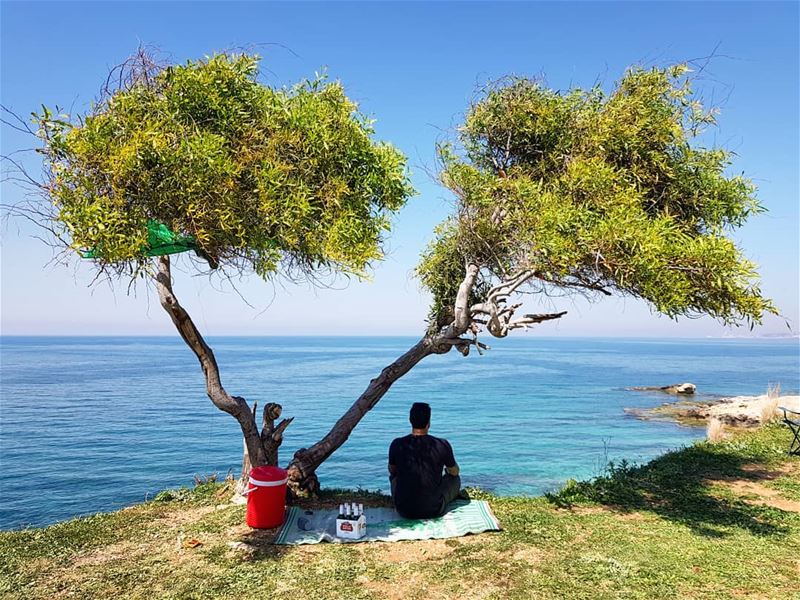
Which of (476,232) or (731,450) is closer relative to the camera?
(476,232)

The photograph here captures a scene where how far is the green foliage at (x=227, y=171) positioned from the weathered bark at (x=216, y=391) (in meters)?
0.99

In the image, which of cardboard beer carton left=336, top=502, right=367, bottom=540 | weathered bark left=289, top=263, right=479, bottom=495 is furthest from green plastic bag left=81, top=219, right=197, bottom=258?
cardboard beer carton left=336, top=502, right=367, bottom=540

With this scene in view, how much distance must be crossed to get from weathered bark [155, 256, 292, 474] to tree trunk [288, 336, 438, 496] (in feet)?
1.63

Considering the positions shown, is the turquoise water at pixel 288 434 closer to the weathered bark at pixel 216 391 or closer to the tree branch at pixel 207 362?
the weathered bark at pixel 216 391

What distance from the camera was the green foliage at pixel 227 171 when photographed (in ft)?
21.6

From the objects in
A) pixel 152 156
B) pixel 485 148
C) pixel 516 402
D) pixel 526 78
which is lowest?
pixel 516 402

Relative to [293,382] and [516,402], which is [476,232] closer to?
[516,402]

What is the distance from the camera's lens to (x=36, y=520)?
17469 millimetres

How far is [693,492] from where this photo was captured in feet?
32.8

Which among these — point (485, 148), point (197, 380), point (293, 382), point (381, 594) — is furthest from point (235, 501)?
point (197, 380)

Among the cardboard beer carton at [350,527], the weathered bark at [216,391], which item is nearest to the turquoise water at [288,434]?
the weathered bark at [216,391]

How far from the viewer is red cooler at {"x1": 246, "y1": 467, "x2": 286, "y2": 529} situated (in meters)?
7.97

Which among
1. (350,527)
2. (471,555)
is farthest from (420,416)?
(471,555)

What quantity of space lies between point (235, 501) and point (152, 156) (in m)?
5.72
